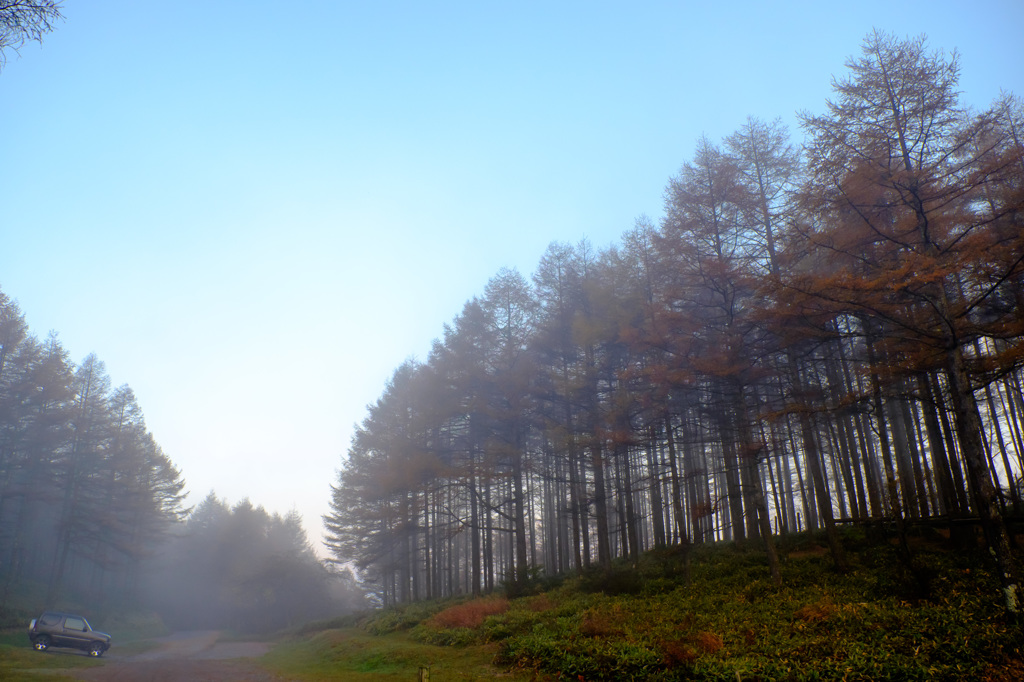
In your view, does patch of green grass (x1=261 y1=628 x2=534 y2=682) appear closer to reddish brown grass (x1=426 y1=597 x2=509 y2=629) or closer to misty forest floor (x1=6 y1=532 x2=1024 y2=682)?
misty forest floor (x1=6 y1=532 x2=1024 y2=682)

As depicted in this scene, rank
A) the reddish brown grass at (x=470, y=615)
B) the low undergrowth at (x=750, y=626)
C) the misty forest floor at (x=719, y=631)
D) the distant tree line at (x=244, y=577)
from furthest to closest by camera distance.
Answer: the distant tree line at (x=244, y=577) < the reddish brown grass at (x=470, y=615) < the misty forest floor at (x=719, y=631) < the low undergrowth at (x=750, y=626)

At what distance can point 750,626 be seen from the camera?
11852 millimetres

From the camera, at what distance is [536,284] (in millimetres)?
26203

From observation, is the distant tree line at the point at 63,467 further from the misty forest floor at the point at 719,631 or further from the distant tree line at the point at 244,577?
the misty forest floor at the point at 719,631

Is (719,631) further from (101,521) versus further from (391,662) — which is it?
(101,521)

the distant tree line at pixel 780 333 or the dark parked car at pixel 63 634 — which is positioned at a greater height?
the distant tree line at pixel 780 333

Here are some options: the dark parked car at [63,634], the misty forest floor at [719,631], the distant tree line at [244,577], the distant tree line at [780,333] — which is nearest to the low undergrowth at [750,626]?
the misty forest floor at [719,631]

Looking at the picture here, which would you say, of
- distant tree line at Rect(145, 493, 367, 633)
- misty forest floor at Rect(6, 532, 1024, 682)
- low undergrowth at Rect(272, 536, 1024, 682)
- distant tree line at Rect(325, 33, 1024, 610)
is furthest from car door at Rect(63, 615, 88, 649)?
distant tree line at Rect(145, 493, 367, 633)

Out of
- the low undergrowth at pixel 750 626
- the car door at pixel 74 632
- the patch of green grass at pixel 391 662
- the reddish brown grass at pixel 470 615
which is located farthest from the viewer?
the car door at pixel 74 632

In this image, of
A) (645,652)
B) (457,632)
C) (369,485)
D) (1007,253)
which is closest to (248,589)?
(369,485)

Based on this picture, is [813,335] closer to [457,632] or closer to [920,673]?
[920,673]

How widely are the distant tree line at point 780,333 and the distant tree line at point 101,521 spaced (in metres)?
19.4

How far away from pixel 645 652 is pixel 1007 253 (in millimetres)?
13273

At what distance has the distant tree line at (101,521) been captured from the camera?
30656 millimetres
